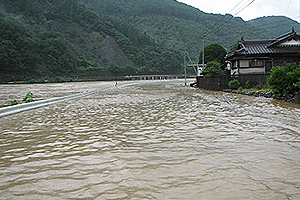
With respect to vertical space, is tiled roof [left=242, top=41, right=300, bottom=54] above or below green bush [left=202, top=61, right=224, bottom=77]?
above

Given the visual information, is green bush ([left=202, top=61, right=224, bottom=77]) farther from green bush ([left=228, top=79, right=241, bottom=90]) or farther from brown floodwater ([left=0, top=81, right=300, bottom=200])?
brown floodwater ([left=0, top=81, right=300, bottom=200])

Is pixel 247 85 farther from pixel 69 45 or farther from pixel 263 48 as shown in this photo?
pixel 69 45

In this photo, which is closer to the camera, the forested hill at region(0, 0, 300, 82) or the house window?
the house window

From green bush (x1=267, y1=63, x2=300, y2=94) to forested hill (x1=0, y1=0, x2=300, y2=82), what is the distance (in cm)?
8026

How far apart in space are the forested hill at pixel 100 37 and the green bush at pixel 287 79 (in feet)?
263

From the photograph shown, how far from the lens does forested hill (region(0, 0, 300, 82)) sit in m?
93.0

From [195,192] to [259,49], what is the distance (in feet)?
110

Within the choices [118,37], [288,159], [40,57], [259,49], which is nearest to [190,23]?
[118,37]

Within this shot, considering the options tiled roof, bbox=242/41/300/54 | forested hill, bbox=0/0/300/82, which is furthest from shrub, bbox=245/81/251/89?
forested hill, bbox=0/0/300/82

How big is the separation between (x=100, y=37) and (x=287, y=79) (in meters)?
141

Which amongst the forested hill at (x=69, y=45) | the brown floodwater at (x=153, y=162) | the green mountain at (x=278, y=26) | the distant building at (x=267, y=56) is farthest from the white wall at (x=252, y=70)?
the green mountain at (x=278, y=26)

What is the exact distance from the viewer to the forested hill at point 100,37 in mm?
93000

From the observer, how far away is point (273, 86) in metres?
15.8

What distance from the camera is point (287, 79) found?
46.8 feet
